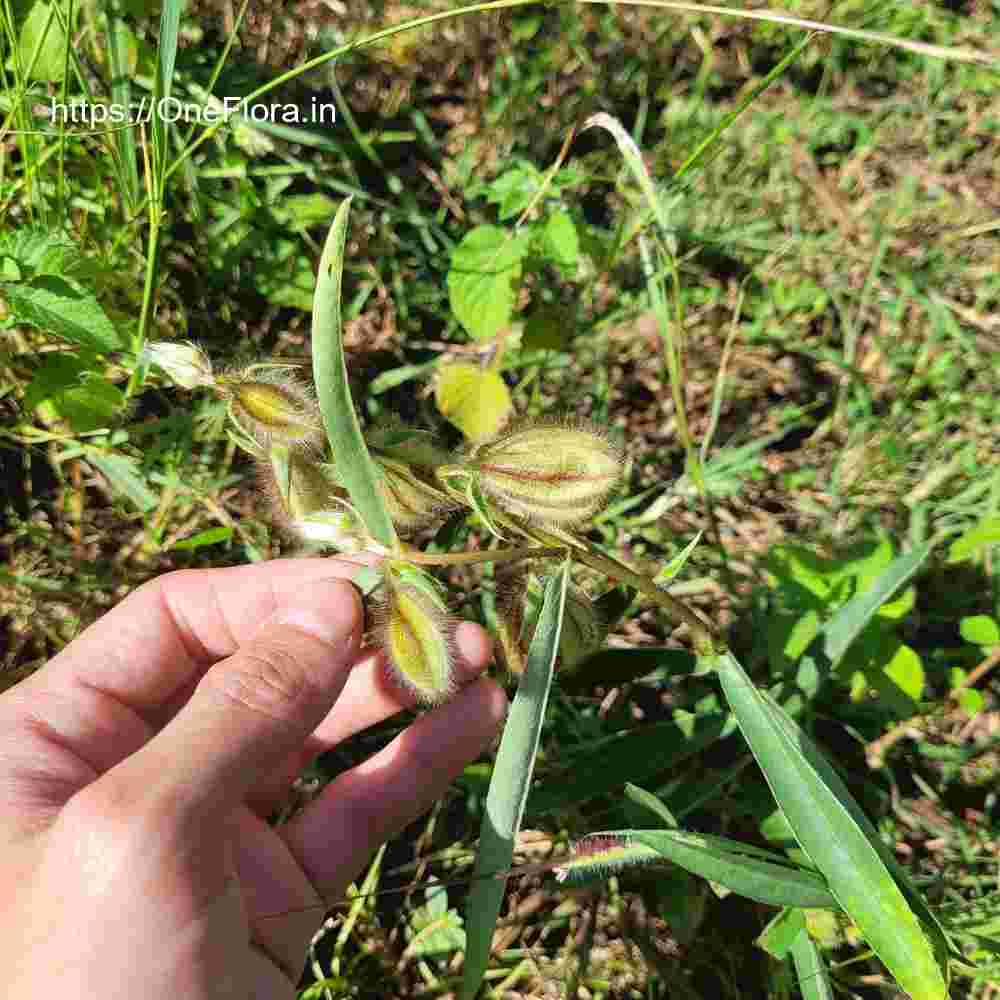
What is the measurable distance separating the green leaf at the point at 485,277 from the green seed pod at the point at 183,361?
741 mm

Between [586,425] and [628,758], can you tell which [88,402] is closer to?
[586,425]

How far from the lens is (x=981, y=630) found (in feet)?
7.08

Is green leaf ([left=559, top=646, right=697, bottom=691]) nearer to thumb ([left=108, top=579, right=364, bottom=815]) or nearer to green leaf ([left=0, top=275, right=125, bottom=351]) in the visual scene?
thumb ([left=108, top=579, right=364, bottom=815])

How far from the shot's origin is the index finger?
1759 mm

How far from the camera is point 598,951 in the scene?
2.12 metres

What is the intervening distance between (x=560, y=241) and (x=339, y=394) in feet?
3.36

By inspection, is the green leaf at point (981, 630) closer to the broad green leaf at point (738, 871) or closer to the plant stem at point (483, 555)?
the broad green leaf at point (738, 871)

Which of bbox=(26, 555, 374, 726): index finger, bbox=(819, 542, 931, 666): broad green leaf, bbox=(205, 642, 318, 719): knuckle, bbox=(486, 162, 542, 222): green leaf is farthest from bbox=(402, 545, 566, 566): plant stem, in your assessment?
bbox=(486, 162, 542, 222): green leaf

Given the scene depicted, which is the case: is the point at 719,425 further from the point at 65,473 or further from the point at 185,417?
the point at 65,473

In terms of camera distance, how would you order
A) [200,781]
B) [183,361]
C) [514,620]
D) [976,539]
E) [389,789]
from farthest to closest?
[976,539] → [389,789] → [514,620] → [183,361] → [200,781]

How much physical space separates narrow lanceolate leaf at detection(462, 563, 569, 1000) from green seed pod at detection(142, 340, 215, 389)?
2.23 feet

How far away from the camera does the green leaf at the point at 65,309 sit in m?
1.78

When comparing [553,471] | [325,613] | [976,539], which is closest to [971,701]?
[976,539]

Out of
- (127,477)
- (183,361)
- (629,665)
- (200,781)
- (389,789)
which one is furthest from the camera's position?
(127,477)
